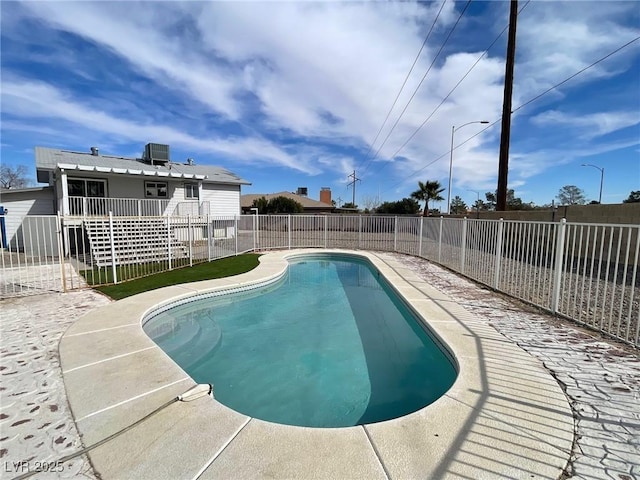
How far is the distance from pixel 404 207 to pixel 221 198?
22511 millimetres

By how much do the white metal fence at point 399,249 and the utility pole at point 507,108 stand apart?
447 cm

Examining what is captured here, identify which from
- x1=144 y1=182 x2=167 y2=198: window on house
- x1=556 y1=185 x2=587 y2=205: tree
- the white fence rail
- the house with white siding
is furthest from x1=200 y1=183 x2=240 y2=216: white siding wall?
x1=556 y1=185 x2=587 y2=205: tree

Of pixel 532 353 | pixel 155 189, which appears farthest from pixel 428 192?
pixel 532 353

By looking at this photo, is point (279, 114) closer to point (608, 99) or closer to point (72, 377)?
point (608, 99)

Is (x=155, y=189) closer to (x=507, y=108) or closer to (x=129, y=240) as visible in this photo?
(x=129, y=240)

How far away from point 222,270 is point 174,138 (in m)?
13.6

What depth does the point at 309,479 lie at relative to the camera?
1.84 m

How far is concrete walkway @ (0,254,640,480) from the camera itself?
2045 millimetres

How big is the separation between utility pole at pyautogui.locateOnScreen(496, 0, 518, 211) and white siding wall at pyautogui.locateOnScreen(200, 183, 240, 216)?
52.3 feet

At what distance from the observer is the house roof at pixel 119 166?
43.1 ft

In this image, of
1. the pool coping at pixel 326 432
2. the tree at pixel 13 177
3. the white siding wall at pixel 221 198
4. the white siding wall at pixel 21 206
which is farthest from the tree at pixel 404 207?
the tree at pixel 13 177

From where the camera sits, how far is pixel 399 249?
1502cm

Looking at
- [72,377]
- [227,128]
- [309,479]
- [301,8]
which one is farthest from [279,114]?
[309,479]

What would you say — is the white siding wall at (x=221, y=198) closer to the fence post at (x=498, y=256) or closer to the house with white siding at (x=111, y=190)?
the house with white siding at (x=111, y=190)
